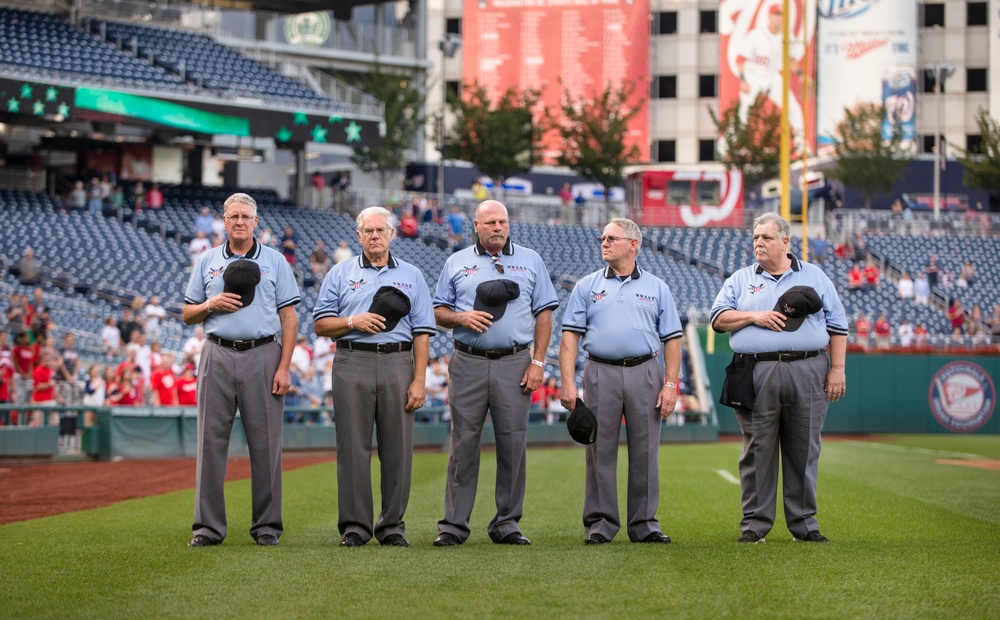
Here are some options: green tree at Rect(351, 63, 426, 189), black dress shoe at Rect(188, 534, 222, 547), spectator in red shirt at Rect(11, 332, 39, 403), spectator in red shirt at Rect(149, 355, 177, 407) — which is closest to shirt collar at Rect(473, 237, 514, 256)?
black dress shoe at Rect(188, 534, 222, 547)

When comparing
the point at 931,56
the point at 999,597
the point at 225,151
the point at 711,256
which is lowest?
the point at 999,597

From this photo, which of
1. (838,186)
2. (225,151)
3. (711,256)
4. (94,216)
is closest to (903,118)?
(838,186)

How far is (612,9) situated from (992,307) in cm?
2359

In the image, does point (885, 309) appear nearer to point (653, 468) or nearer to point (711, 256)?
point (711, 256)

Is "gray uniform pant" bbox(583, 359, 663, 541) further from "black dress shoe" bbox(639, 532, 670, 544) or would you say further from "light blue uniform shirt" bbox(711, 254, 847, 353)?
"light blue uniform shirt" bbox(711, 254, 847, 353)

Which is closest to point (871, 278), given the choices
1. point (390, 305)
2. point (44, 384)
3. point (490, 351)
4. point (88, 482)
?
point (44, 384)

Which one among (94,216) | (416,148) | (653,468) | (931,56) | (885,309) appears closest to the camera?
(653,468)

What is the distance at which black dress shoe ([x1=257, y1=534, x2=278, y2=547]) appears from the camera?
7.87 metres

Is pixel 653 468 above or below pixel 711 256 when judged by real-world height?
below

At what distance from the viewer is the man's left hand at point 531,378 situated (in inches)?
314

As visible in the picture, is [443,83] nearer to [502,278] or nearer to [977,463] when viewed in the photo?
[977,463]

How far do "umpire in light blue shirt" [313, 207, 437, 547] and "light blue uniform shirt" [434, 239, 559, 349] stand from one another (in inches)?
9.1

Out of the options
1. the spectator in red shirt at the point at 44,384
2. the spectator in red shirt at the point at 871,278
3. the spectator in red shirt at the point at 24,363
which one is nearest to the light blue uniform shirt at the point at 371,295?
the spectator in red shirt at the point at 44,384

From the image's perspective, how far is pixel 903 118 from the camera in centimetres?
5209
